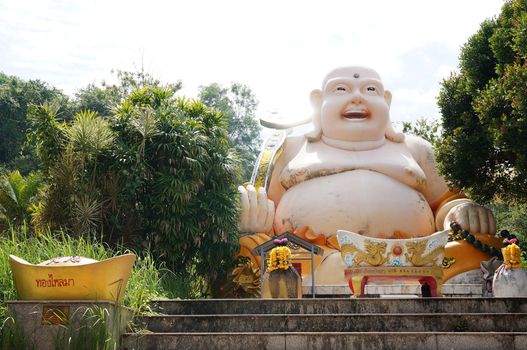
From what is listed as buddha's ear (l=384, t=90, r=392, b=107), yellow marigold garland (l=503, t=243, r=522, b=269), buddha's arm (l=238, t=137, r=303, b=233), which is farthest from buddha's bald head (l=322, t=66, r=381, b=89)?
yellow marigold garland (l=503, t=243, r=522, b=269)

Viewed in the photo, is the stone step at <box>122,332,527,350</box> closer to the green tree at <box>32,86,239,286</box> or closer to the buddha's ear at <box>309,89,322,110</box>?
the green tree at <box>32,86,239,286</box>

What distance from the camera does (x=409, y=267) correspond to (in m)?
9.84

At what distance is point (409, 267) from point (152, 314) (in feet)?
14.2

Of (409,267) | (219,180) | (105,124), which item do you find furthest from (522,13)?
(105,124)

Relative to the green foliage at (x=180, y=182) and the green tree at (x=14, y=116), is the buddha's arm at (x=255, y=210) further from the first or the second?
the green tree at (x=14, y=116)

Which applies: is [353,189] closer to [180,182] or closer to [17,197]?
[180,182]

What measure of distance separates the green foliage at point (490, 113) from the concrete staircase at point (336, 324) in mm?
3334

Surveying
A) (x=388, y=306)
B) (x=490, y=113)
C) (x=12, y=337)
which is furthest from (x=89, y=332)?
(x=490, y=113)

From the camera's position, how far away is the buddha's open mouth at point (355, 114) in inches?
516

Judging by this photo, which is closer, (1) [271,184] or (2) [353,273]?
(2) [353,273]

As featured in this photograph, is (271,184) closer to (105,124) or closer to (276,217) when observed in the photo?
(276,217)

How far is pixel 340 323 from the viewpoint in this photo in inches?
255

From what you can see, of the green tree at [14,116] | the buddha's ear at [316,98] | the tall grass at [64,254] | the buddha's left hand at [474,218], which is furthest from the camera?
the green tree at [14,116]

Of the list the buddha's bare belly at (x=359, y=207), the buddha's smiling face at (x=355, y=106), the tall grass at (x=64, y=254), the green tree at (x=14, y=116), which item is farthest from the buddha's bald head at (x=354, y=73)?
the green tree at (x=14, y=116)
